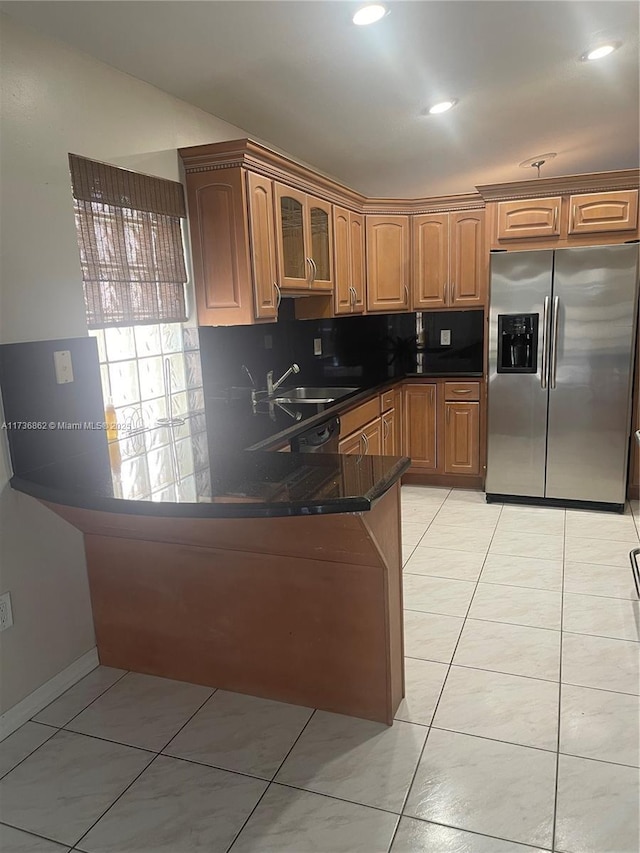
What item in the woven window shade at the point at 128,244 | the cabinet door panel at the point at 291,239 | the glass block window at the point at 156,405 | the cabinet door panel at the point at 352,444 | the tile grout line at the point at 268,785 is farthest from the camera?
the cabinet door panel at the point at 352,444

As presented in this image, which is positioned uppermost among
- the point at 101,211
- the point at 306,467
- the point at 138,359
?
the point at 101,211

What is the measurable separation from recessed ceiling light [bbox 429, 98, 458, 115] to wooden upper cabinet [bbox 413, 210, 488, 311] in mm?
1535

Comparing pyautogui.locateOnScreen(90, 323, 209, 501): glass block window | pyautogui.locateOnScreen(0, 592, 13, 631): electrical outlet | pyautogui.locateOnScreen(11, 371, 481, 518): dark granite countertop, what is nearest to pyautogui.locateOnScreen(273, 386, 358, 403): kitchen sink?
pyautogui.locateOnScreen(90, 323, 209, 501): glass block window

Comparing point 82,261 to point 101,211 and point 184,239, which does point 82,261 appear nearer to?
point 101,211

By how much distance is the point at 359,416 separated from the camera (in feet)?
12.2

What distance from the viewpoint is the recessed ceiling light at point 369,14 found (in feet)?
6.59

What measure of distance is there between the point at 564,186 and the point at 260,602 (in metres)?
3.28

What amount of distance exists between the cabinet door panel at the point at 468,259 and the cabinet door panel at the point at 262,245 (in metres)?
1.99

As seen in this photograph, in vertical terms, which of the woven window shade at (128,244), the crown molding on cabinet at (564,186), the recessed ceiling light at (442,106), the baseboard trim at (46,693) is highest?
the recessed ceiling light at (442,106)

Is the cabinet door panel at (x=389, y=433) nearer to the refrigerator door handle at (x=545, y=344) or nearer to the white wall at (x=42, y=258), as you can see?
the refrigerator door handle at (x=545, y=344)

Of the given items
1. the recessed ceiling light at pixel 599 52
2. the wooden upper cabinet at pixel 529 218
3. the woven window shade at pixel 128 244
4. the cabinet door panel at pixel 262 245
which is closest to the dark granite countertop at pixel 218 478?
the woven window shade at pixel 128 244

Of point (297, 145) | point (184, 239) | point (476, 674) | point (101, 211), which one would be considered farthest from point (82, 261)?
point (476, 674)

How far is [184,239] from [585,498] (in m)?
3.02

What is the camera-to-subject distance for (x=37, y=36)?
6.84 ft
